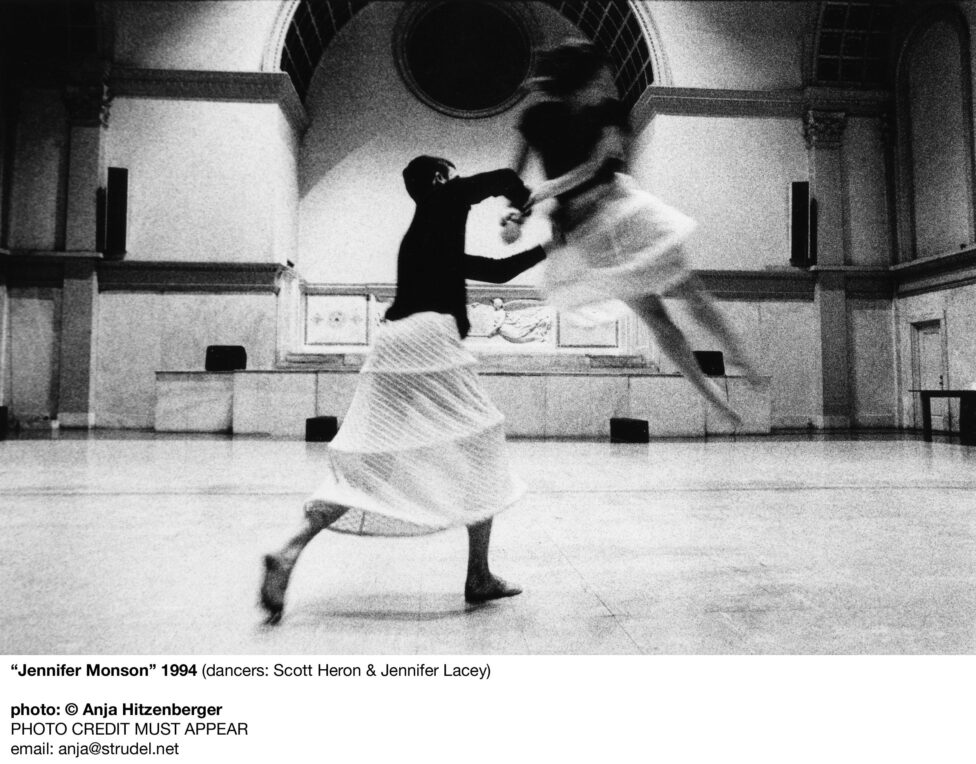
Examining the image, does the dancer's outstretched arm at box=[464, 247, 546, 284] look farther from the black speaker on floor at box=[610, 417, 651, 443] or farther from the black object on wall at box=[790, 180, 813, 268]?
the black object on wall at box=[790, 180, 813, 268]

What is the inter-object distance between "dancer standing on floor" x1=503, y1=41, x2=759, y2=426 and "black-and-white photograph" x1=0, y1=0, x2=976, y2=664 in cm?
1

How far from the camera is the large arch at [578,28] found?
41.3ft

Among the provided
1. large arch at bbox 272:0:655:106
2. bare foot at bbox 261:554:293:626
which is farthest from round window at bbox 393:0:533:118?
bare foot at bbox 261:554:293:626

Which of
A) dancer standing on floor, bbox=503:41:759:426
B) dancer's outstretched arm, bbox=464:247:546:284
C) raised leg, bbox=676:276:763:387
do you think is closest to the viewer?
dancer's outstretched arm, bbox=464:247:546:284

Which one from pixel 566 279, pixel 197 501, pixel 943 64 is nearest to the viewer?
pixel 566 279

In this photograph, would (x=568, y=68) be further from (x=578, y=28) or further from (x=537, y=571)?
(x=578, y=28)

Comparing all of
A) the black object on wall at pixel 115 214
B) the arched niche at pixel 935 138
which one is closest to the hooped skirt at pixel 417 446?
the black object on wall at pixel 115 214

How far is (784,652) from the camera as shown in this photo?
1.77 metres

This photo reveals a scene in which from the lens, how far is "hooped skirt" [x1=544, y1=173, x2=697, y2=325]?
7.79 feet
